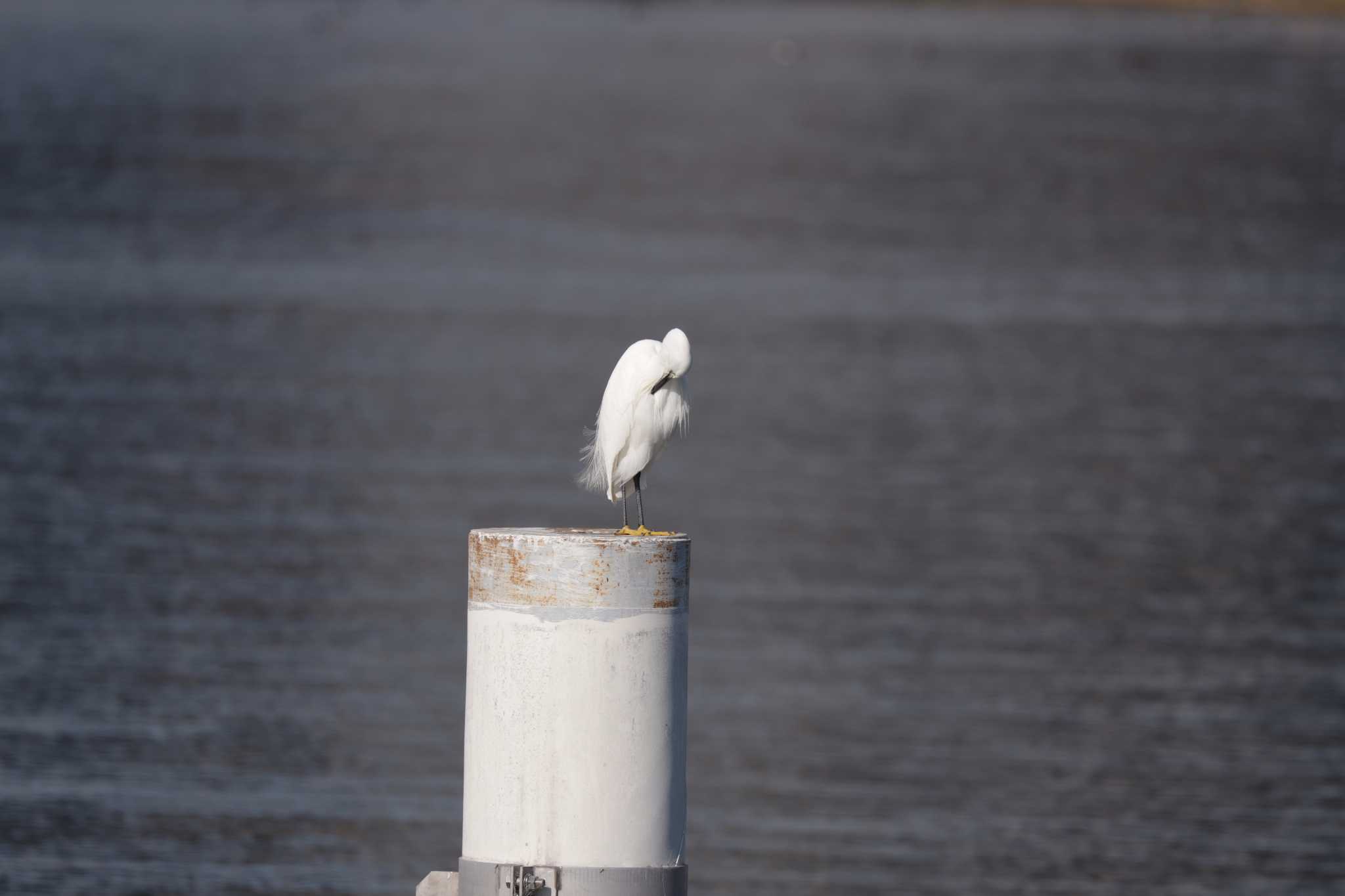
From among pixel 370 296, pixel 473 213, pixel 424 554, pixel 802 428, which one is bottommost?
pixel 424 554

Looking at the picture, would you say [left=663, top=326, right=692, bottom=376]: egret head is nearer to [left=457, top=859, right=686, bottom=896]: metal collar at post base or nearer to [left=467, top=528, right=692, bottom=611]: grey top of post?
[left=467, top=528, right=692, bottom=611]: grey top of post

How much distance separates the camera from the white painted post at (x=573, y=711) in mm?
6801

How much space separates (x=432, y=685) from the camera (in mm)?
16375

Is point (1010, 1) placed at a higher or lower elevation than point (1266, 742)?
higher

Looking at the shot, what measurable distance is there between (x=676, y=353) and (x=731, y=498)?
51.9 ft

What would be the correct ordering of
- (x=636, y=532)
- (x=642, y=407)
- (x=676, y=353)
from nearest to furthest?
(x=636, y=532)
(x=676, y=353)
(x=642, y=407)

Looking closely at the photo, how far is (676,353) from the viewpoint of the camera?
8.07m

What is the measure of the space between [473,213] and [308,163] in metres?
13.1

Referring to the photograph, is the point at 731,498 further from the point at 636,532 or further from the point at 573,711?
the point at 573,711

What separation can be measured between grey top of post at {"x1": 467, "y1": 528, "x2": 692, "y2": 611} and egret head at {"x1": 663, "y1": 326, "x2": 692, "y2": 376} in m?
1.31

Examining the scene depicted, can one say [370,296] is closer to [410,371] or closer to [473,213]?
[410,371]

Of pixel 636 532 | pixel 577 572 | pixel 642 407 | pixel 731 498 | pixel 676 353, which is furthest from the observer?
pixel 731 498

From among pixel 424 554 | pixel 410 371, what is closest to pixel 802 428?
pixel 410 371

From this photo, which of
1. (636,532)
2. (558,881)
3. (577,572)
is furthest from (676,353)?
(558,881)
